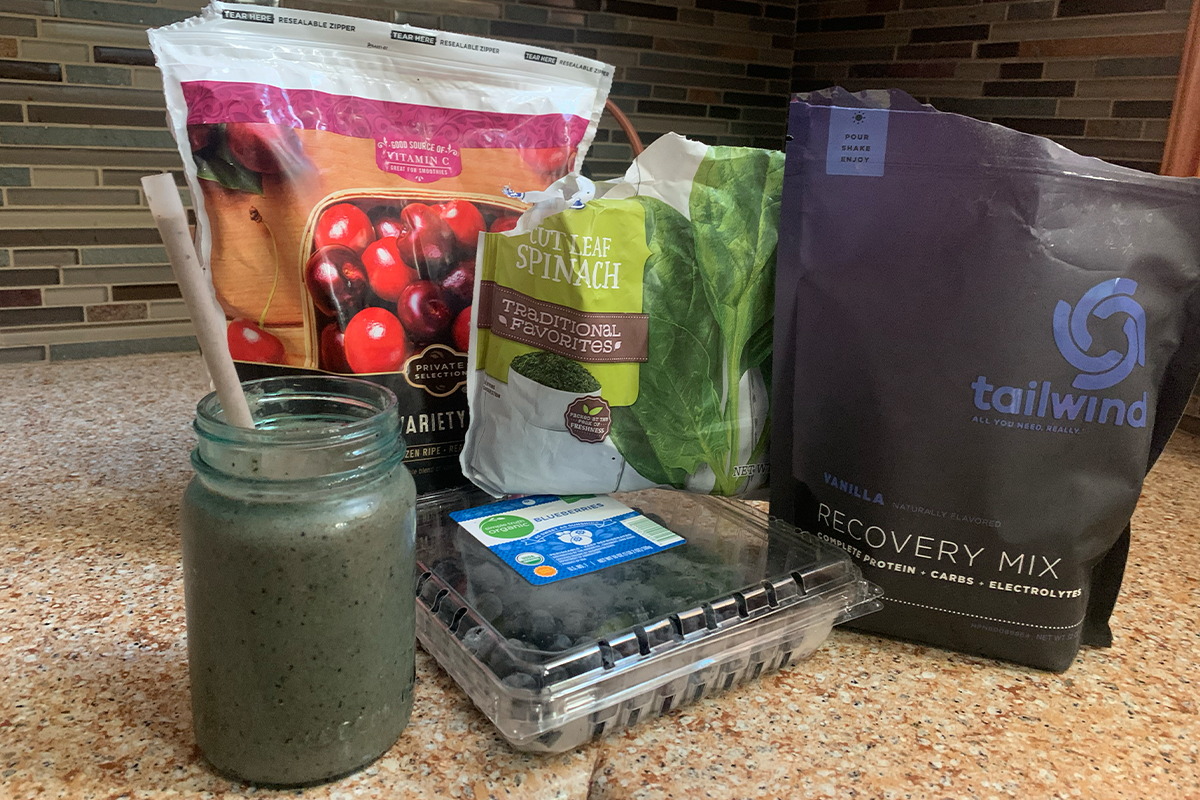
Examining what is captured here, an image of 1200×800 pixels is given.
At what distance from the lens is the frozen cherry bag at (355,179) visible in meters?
0.71

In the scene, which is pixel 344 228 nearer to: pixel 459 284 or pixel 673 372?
pixel 459 284

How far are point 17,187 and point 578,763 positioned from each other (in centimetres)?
114

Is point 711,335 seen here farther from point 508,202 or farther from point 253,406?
point 253,406

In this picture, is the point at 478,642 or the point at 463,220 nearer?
the point at 478,642

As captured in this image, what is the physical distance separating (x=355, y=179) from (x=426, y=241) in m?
0.08

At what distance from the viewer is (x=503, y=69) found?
79 cm

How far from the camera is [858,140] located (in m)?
0.59

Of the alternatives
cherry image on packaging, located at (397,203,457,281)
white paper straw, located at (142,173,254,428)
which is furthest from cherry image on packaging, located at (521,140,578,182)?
white paper straw, located at (142,173,254,428)

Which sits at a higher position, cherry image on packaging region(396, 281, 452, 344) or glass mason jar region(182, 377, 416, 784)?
cherry image on packaging region(396, 281, 452, 344)

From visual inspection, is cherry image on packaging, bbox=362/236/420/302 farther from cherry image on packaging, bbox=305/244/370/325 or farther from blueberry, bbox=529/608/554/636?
blueberry, bbox=529/608/554/636

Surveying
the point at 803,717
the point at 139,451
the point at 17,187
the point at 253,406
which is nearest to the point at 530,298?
the point at 253,406

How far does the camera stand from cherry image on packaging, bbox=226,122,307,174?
27.8 inches

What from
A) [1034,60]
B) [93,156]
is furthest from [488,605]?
[1034,60]

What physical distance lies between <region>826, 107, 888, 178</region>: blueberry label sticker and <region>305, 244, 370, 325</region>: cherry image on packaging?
0.39 meters
